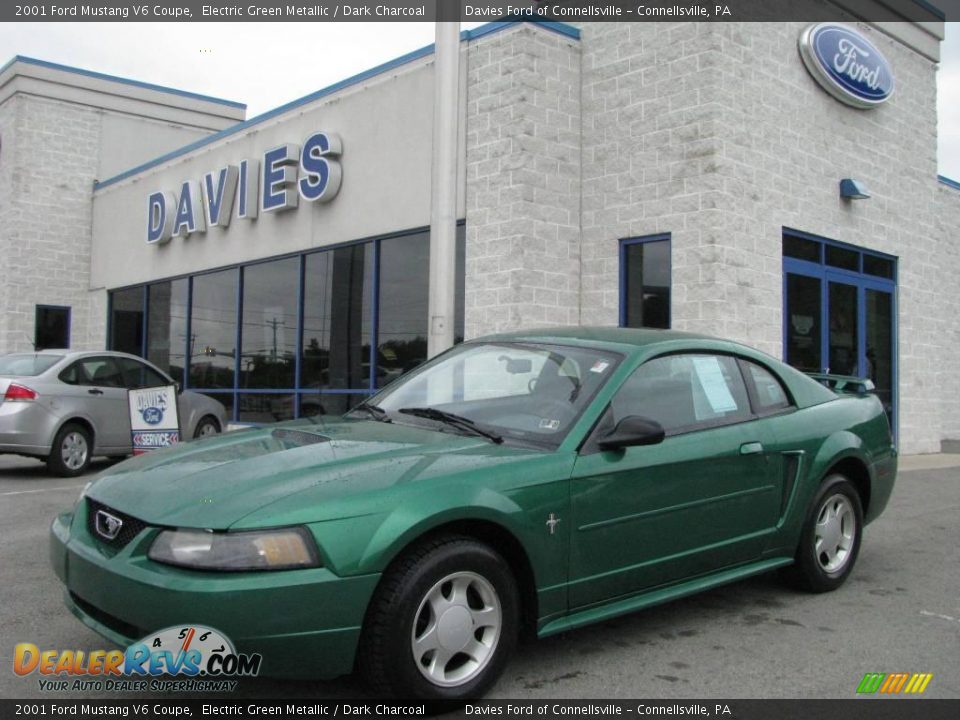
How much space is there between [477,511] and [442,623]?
42cm

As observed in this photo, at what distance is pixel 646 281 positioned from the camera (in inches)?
415

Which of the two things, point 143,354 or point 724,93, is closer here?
point 724,93

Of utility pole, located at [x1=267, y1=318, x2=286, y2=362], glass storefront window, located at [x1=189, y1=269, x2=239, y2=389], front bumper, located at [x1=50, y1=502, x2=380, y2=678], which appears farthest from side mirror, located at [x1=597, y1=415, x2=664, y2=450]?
glass storefront window, located at [x1=189, y1=269, x2=239, y2=389]

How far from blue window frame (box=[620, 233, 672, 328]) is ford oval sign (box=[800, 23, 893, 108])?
3357 millimetres

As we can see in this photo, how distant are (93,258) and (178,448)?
18.0 meters

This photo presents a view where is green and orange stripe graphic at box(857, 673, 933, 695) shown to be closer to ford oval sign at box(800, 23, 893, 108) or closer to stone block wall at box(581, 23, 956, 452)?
stone block wall at box(581, 23, 956, 452)

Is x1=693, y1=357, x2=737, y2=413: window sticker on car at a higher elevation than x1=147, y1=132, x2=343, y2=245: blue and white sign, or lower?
lower

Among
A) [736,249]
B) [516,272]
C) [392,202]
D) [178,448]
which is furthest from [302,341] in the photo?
[178,448]

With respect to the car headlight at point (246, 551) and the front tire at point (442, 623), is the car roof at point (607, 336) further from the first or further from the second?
the car headlight at point (246, 551)

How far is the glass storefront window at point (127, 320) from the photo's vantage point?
18.6 metres

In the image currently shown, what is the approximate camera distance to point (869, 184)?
12.3 meters

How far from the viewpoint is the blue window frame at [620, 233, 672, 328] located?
10328 mm

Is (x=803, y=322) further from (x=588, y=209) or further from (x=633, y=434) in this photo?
(x=633, y=434)

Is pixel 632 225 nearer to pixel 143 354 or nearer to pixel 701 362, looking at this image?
pixel 701 362
